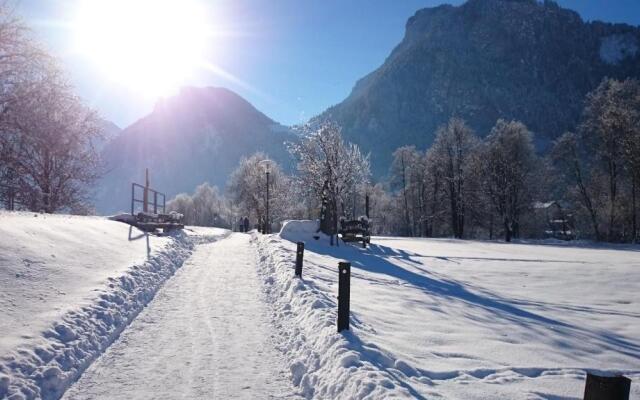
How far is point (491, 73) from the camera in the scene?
16275cm

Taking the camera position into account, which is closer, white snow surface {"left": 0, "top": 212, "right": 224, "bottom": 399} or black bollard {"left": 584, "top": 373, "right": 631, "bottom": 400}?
black bollard {"left": 584, "top": 373, "right": 631, "bottom": 400}

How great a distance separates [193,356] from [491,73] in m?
182

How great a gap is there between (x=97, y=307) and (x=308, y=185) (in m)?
28.2

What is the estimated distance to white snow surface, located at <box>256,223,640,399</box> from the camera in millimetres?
4320

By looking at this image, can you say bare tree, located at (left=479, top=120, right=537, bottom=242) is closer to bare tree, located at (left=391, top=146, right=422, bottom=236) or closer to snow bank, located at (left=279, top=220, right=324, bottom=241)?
bare tree, located at (left=391, top=146, right=422, bottom=236)

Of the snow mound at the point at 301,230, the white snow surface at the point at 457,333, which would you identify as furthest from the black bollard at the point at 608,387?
the snow mound at the point at 301,230

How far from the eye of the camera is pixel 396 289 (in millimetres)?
10570

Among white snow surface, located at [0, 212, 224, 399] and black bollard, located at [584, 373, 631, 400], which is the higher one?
black bollard, located at [584, 373, 631, 400]

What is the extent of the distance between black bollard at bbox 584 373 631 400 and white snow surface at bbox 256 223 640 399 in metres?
1.77

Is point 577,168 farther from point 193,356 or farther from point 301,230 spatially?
point 193,356

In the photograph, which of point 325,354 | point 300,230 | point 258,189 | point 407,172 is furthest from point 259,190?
point 325,354

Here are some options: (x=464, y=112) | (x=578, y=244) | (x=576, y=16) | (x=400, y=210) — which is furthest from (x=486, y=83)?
(x=578, y=244)

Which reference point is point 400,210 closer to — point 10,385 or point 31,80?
point 31,80

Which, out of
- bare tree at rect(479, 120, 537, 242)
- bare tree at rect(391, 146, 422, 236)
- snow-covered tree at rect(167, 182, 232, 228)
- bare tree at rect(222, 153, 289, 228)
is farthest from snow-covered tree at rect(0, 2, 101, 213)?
snow-covered tree at rect(167, 182, 232, 228)
